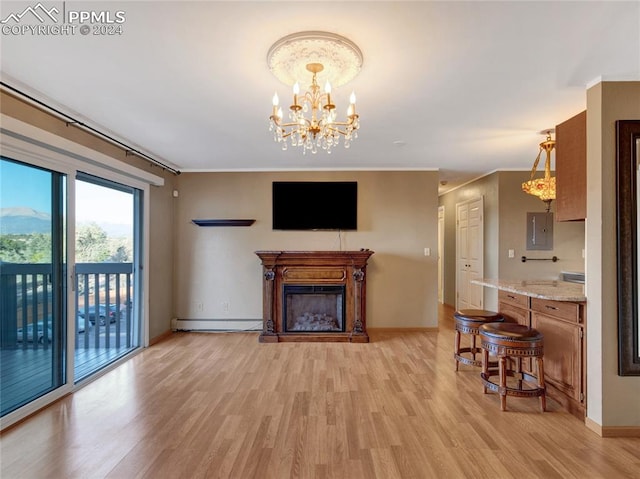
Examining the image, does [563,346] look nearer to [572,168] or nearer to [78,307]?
[572,168]

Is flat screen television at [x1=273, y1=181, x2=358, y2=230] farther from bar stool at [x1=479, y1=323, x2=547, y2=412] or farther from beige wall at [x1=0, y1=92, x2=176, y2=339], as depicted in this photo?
bar stool at [x1=479, y1=323, x2=547, y2=412]

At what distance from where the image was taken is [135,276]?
3996mm

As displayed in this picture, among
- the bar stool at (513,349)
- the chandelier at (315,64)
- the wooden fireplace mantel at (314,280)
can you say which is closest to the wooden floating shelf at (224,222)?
the wooden fireplace mantel at (314,280)

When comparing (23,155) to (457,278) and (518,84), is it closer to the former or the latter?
(518,84)

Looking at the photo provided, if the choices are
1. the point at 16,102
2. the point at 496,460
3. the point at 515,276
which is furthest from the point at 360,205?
the point at 16,102

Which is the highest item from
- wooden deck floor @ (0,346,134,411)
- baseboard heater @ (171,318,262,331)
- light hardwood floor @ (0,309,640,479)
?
wooden deck floor @ (0,346,134,411)

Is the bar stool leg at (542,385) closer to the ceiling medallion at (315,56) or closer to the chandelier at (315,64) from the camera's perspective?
the chandelier at (315,64)

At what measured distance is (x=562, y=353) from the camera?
2.56 metres

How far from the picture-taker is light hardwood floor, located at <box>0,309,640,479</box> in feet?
6.17

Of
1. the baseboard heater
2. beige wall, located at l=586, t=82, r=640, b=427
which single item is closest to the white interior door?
beige wall, located at l=586, t=82, r=640, b=427

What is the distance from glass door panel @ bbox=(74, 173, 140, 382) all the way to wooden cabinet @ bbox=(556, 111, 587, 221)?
4.44 meters

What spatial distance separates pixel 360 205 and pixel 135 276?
3.23 meters

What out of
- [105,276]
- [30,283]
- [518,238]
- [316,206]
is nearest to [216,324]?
[105,276]

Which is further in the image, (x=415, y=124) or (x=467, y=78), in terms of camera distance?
(x=415, y=124)
